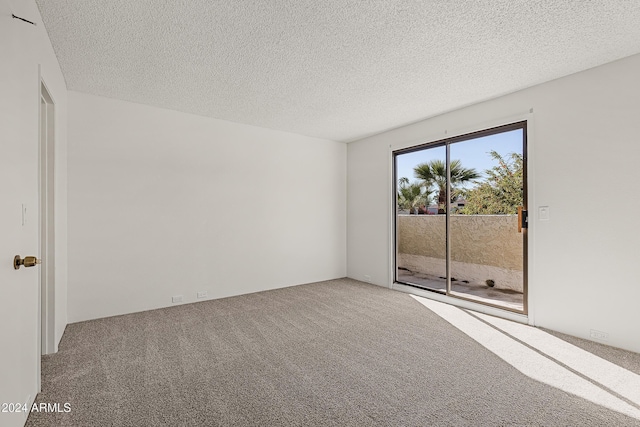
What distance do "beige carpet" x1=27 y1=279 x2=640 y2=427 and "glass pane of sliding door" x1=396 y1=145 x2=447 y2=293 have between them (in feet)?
5.98

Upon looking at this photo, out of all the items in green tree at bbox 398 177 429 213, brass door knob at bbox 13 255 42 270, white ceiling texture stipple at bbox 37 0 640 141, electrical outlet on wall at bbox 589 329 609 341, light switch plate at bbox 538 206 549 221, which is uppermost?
white ceiling texture stipple at bbox 37 0 640 141

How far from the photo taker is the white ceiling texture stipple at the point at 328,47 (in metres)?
2.07

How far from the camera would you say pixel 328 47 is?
252 cm

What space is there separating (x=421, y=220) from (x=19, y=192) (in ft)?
17.4

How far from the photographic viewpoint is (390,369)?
2344 mm

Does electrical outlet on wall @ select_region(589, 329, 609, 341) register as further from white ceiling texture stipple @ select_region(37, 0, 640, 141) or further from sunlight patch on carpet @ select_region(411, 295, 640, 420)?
white ceiling texture stipple @ select_region(37, 0, 640, 141)

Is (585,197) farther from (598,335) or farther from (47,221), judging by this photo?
(47,221)

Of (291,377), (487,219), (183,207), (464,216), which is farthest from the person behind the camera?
(464,216)

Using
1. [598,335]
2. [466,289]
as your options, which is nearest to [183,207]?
[466,289]

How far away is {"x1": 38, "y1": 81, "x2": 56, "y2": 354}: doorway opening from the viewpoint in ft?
8.47

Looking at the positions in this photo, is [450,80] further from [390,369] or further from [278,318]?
[278,318]

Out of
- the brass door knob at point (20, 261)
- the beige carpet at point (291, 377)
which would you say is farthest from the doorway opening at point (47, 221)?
the brass door knob at point (20, 261)

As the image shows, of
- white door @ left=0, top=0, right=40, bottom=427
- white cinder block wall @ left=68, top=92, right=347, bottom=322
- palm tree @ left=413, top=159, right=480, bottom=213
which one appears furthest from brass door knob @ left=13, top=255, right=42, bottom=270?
palm tree @ left=413, top=159, right=480, bottom=213

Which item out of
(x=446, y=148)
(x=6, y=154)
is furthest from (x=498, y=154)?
(x=6, y=154)
